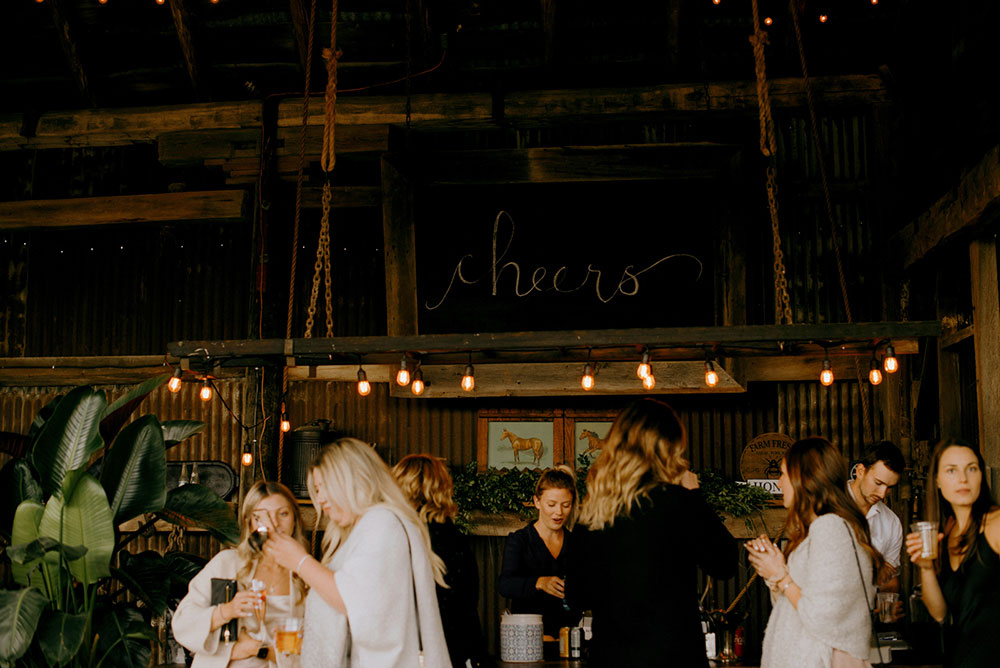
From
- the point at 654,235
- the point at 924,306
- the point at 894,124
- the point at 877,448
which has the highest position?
the point at 894,124

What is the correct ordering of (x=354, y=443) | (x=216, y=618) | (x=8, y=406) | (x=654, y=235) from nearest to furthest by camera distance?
(x=354, y=443) → (x=216, y=618) → (x=654, y=235) → (x=8, y=406)

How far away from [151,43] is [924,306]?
294 inches

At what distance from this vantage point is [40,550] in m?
3.78

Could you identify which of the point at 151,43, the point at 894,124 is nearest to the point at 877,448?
the point at 894,124

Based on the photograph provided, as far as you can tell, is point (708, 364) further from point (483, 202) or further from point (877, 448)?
point (483, 202)

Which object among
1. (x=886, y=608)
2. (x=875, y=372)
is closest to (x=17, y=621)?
(x=886, y=608)

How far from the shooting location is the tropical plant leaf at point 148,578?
4.27 m

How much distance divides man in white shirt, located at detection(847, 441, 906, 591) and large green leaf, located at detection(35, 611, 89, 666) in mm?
4313

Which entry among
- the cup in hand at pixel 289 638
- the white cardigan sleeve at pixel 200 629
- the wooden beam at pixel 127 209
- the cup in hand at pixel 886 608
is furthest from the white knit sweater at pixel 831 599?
the wooden beam at pixel 127 209

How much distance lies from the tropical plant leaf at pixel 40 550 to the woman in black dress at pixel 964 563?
3460 millimetres

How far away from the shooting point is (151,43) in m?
8.88

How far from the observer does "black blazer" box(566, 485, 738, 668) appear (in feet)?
11.2

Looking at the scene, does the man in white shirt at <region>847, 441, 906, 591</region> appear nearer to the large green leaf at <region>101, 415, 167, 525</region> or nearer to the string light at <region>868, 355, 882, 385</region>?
the string light at <region>868, 355, 882, 385</region>

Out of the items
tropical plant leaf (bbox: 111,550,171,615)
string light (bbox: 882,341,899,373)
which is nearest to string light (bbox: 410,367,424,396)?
tropical plant leaf (bbox: 111,550,171,615)
